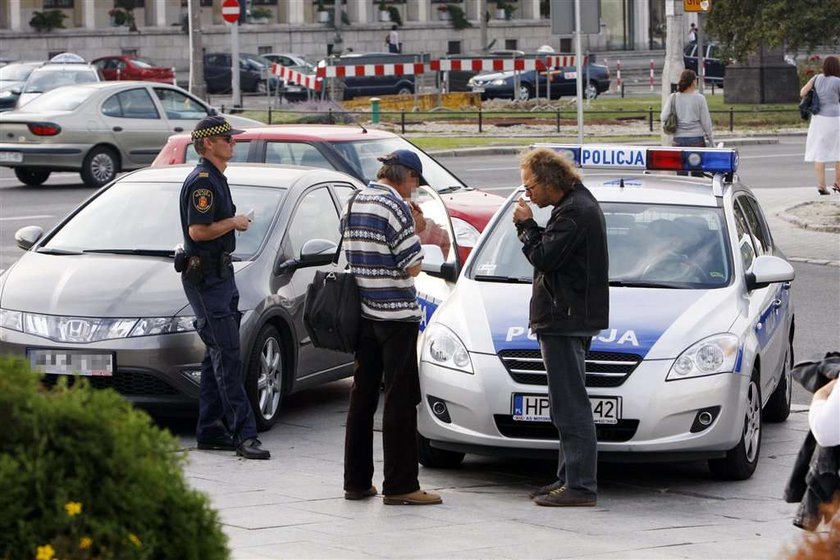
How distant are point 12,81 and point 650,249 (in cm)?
3549

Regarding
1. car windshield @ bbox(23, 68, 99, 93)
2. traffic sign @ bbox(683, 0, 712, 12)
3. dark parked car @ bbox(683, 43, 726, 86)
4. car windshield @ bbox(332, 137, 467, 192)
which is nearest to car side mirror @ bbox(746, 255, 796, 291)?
car windshield @ bbox(332, 137, 467, 192)

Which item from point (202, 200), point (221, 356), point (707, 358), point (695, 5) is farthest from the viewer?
point (695, 5)

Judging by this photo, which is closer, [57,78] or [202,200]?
[202,200]

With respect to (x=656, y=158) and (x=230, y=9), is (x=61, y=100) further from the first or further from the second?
(x=656, y=158)

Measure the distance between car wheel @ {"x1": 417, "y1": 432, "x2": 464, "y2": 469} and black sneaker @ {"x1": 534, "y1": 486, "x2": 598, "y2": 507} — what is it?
3.23 ft

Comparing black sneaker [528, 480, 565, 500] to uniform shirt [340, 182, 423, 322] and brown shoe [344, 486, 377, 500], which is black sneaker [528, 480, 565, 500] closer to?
brown shoe [344, 486, 377, 500]

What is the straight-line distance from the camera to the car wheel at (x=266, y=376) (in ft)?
29.3

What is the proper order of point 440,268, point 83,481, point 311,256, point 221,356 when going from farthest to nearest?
point 311,256 → point 440,268 → point 221,356 → point 83,481

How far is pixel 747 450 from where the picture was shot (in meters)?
7.95

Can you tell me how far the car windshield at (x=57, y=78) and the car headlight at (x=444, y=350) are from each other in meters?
27.9

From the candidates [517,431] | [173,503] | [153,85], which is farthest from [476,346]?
[153,85]

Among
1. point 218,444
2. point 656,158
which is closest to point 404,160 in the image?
point 218,444

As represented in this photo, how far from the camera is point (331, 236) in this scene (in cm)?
1011

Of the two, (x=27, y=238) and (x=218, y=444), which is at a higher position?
(x=27, y=238)
